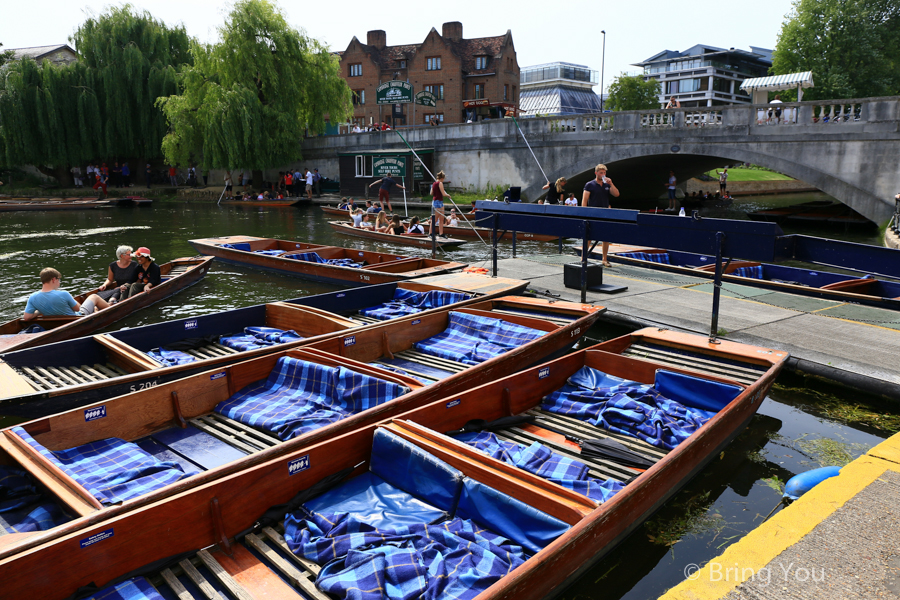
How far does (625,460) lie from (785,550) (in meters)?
1.40

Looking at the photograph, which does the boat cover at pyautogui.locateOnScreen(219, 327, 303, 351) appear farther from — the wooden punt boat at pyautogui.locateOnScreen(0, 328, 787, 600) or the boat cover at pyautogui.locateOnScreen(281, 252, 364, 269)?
the boat cover at pyautogui.locateOnScreen(281, 252, 364, 269)

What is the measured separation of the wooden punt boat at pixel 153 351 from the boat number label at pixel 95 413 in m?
0.62

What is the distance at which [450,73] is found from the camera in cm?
4953

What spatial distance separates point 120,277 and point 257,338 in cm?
427

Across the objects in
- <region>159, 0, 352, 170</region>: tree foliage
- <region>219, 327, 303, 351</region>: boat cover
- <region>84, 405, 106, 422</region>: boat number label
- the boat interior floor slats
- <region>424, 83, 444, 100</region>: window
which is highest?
<region>424, 83, 444, 100</region>: window

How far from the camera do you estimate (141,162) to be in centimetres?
3706

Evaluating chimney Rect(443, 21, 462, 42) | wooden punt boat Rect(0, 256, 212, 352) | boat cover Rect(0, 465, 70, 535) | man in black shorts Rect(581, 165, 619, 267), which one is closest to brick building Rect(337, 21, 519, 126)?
chimney Rect(443, 21, 462, 42)

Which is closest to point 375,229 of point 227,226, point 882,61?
point 227,226

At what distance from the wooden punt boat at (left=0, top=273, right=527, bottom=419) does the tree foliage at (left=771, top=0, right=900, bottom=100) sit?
39.4 metres

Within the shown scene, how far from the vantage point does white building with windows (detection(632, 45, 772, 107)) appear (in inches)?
3162

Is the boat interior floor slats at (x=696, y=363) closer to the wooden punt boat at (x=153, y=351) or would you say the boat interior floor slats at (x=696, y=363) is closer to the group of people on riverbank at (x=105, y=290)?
the wooden punt boat at (x=153, y=351)

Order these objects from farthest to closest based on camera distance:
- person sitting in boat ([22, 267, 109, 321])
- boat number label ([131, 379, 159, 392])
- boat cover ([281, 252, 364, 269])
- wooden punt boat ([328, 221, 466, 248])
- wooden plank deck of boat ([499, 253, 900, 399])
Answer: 1. wooden punt boat ([328, 221, 466, 248])
2. boat cover ([281, 252, 364, 269])
3. person sitting in boat ([22, 267, 109, 321])
4. wooden plank deck of boat ([499, 253, 900, 399])
5. boat number label ([131, 379, 159, 392])

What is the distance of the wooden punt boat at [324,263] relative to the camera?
10.6 meters

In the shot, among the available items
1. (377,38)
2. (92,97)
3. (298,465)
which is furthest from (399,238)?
(377,38)
